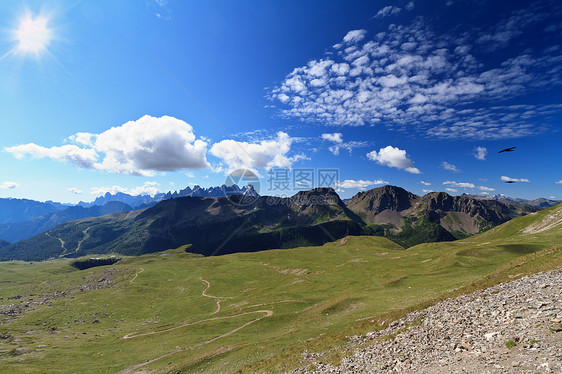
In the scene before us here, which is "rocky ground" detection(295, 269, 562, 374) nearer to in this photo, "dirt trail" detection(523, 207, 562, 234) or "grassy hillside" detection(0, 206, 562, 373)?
"grassy hillside" detection(0, 206, 562, 373)

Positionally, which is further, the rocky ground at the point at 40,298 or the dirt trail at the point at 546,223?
the dirt trail at the point at 546,223

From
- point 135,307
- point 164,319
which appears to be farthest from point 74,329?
point 164,319

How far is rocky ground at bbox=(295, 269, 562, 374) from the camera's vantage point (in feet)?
50.0

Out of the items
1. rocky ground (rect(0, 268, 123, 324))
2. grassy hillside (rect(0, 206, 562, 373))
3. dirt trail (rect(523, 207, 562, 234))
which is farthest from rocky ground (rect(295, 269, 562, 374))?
dirt trail (rect(523, 207, 562, 234))

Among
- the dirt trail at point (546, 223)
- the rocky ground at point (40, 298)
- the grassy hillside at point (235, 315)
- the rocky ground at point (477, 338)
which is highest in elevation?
the dirt trail at point (546, 223)

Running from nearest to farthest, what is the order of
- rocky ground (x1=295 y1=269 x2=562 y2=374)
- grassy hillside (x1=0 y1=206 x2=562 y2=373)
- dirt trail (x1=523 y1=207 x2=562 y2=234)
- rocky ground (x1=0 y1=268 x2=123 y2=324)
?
rocky ground (x1=295 y1=269 x2=562 y2=374)
grassy hillside (x1=0 y1=206 x2=562 y2=373)
rocky ground (x1=0 y1=268 x2=123 y2=324)
dirt trail (x1=523 y1=207 x2=562 y2=234)

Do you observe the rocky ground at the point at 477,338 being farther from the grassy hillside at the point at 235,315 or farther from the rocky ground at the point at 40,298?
the rocky ground at the point at 40,298

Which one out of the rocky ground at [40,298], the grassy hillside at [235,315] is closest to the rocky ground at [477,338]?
the grassy hillside at [235,315]

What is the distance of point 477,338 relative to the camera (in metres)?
18.8

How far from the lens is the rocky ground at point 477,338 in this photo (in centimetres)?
1523

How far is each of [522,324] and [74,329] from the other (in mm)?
122788

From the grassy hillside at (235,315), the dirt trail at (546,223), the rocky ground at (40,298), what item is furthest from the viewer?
the dirt trail at (546,223)

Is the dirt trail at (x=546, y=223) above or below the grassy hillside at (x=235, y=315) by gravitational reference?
above

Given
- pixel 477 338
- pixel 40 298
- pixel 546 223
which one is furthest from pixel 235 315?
pixel 546 223
